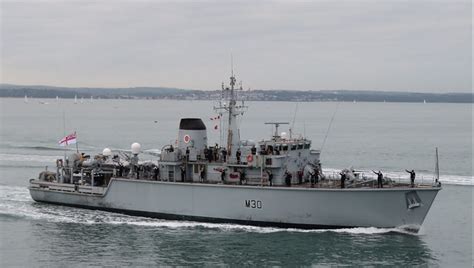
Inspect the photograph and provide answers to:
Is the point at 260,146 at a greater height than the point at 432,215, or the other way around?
the point at 260,146

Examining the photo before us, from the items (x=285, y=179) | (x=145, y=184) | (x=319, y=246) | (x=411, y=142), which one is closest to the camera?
(x=319, y=246)

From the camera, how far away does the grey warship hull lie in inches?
1188

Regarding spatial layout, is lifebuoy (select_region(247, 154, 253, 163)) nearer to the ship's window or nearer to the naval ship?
the naval ship

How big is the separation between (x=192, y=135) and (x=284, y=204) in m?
6.92

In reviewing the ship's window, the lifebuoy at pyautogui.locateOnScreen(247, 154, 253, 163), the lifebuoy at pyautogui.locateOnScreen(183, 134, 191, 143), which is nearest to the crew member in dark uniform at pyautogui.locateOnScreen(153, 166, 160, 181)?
the lifebuoy at pyautogui.locateOnScreen(183, 134, 191, 143)

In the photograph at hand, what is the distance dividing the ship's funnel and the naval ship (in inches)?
2.2

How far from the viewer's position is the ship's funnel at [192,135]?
3459 cm

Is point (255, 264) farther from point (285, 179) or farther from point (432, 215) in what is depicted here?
point (432, 215)

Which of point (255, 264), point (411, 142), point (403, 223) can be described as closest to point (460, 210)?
point (403, 223)

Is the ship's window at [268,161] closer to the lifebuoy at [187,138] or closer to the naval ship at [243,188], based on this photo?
the naval ship at [243,188]

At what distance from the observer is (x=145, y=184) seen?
3425cm

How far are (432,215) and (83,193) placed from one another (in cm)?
2022

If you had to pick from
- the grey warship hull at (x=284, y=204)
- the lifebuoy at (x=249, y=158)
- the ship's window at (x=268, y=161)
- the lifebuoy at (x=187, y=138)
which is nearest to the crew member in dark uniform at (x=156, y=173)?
the grey warship hull at (x=284, y=204)

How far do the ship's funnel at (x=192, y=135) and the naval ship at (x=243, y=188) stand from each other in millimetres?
55
